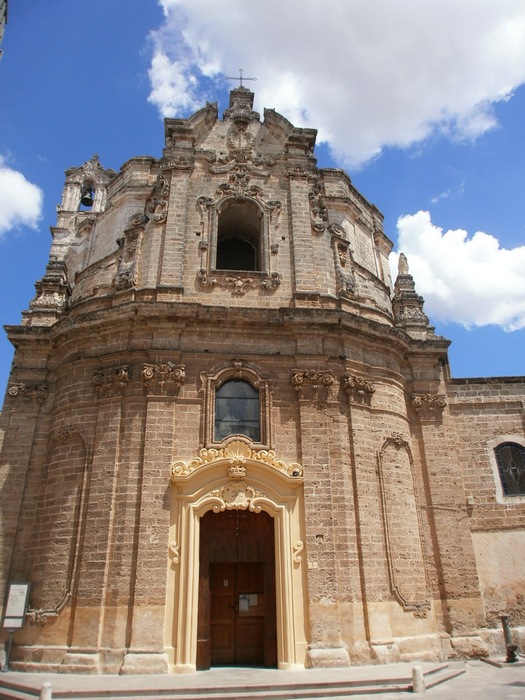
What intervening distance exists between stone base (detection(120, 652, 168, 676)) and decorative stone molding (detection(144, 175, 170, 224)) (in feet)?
35.0

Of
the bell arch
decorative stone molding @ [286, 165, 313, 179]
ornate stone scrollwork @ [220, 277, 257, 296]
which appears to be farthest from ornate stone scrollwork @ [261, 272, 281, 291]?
the bell arch

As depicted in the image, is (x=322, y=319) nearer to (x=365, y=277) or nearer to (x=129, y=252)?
(x=365, y=277)

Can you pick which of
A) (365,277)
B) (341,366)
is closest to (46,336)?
(341,366)

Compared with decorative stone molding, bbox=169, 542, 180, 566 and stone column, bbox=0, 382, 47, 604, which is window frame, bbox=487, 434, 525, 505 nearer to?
decorative stone molding, bbox=169, 542, 180, 566

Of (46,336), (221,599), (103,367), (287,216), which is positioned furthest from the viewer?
(287,216)

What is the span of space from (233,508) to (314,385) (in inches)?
137

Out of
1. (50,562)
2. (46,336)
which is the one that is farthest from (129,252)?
(50,562)

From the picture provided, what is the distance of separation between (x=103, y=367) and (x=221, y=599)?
6.11 meters

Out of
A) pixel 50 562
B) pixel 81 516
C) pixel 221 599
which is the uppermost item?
pixel 81 516

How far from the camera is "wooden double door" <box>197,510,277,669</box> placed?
11.6 meters

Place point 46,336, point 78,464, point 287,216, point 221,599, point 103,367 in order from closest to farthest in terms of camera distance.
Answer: point 221,599
point 78,464
point 103,367
point 46,336
point 287,216

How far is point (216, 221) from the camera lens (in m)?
15.8

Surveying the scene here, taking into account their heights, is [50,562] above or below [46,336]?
below

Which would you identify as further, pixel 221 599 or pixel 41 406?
pixel 41 406
